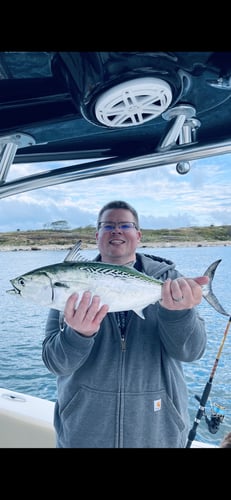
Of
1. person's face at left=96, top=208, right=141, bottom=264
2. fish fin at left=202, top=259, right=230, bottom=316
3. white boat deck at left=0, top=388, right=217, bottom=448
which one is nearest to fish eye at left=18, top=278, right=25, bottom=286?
person's face at left=96, top=208, right=141, bottom=264

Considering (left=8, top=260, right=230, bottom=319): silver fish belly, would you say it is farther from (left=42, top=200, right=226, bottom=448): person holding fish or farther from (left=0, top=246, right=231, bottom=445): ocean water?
(left=0, top=246, right=231, bottom=445): ocean water

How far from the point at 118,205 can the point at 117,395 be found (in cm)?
49

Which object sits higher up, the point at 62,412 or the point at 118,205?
the point at 118,205

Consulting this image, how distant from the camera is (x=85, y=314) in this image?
0.80 meters

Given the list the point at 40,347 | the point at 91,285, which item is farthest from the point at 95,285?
Answer: the point at 40,347

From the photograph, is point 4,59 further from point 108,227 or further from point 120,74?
point 108,227

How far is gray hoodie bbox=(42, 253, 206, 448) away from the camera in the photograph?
0.86 m

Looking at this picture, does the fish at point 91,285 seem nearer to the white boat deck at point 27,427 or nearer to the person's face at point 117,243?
the person's face at point 117,243

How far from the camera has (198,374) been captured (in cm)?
359

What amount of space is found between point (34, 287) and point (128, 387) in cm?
33
